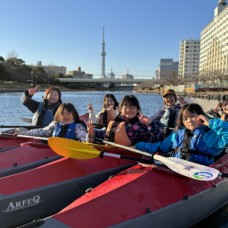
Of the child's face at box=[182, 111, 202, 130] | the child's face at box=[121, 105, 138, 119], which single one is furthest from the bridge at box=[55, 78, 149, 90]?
the child's face at box=[182, 111, 202, 130]

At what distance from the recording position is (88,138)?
542cm

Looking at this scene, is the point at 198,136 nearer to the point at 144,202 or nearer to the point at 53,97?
the point at 144,202

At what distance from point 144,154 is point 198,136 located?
0.78 meters

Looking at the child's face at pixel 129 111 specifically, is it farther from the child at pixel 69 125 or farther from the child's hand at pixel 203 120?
the child's hand at pixel 203 120

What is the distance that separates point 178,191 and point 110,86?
444ft

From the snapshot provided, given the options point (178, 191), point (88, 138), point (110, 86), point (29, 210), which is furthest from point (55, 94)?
point (110, 86)

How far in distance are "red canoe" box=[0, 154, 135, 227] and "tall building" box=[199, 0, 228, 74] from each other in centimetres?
10628

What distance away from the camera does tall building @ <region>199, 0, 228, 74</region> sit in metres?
116

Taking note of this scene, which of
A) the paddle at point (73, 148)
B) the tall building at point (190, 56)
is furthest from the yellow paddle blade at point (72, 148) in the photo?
the tall building at point (190, 56)

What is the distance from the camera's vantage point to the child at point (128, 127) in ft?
17.0

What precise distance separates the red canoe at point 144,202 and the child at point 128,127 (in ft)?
2.49

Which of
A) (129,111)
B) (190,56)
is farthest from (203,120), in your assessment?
(190,56)

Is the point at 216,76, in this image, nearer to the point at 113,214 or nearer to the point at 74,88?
the point at 74,88

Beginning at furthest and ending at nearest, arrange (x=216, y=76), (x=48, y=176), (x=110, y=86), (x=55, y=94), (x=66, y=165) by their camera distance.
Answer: (x=110, y=86) → (x=216, y=76) → (x=55, y=94) → (x=66, y=165) → (x=48, y=176)
